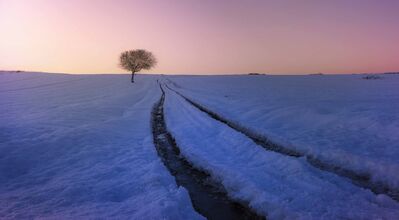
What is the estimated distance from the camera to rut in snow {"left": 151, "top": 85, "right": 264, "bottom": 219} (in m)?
9.08

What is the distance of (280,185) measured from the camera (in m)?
10.3

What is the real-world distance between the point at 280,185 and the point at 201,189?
2.32 m

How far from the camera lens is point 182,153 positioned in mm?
15281

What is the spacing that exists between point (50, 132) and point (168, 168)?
8558mm

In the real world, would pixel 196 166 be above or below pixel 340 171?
below

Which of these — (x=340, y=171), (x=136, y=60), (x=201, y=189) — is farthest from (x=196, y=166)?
(x=136, y=60)

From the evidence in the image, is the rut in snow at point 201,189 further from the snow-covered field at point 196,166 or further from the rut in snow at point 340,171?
the rut in snow at point 340,171

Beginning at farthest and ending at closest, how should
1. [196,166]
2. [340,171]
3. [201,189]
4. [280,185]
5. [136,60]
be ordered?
[136,60] < [196,166] < [340,171] < [201,189] < [280,185]

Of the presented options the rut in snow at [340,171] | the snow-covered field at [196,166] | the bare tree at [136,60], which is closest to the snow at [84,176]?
the snow-covered field at [196,166]

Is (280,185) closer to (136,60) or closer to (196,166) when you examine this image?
(196,166)

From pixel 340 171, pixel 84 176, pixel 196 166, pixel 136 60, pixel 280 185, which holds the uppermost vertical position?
pixel 136 60

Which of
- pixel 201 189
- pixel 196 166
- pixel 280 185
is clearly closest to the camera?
pixel 280 185

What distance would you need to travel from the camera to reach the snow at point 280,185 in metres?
8.40

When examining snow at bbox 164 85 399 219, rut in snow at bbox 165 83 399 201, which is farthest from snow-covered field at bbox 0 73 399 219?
rut in snow at bbox 165 83 399 201
